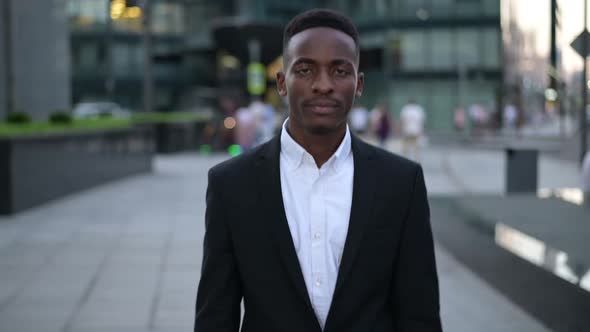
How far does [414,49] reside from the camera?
181 ft

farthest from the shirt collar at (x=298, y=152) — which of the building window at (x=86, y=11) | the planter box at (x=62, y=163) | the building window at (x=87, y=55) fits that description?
the building window at (x=87, y=55)

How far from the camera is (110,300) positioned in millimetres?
6680

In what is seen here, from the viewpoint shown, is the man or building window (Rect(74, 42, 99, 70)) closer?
the man

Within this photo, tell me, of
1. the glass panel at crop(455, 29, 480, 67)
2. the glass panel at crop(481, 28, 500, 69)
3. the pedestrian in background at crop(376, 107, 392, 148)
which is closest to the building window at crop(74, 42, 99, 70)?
the glass panel at crop(455, 29, 480, 67)

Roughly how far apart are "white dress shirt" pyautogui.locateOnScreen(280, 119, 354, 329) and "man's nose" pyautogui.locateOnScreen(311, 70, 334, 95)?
184 mm

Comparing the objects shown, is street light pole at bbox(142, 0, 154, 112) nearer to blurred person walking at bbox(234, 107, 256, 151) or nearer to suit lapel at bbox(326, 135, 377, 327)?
blurred person walking at bbox(234, 107, 256, 151)

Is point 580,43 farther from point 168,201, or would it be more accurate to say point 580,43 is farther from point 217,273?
point 217,273

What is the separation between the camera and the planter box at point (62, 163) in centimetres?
1194

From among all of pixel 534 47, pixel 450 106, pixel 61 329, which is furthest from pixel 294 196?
pixel 534 47

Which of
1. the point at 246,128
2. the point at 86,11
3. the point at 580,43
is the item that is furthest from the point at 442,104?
the point at 580,43

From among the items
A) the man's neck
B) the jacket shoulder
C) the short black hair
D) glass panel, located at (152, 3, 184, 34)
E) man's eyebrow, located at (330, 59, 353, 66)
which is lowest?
the jacket shoulder

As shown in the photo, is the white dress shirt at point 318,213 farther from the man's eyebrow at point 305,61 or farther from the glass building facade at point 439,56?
the glass building facade at point 439,56

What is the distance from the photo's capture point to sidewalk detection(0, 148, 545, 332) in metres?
6.07

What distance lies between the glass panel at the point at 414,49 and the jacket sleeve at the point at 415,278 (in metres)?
53.6
